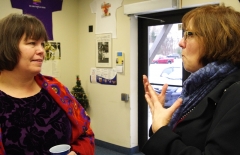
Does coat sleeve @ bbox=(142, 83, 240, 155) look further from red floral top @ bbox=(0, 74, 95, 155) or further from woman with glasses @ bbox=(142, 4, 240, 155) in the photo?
red floral top @ bbox=(0, 74, 95, 155)

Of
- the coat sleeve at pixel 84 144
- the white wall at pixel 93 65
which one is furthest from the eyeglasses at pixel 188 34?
the white wall at pixel 93 65

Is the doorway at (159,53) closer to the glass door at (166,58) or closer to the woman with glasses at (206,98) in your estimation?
the glass door at (166,58)

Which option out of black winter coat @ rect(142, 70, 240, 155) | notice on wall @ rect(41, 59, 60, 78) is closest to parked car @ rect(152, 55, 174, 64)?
notice on wall @ rect(41, 59, 60, 78)

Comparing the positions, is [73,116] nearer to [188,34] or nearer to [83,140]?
[83,140]

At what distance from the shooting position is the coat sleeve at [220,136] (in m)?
0.80

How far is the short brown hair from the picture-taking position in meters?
0.98

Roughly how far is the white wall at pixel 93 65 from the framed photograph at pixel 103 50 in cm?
8

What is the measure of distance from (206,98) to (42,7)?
11.0 ft

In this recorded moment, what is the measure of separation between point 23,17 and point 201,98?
99 cm

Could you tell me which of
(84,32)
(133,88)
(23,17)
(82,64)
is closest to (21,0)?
(84,32)

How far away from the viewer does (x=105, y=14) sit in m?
3.78

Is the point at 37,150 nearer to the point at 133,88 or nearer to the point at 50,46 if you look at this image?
the point at 133,88

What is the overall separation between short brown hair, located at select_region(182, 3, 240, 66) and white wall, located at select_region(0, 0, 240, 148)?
2.47 metres

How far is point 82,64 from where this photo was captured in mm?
4242
